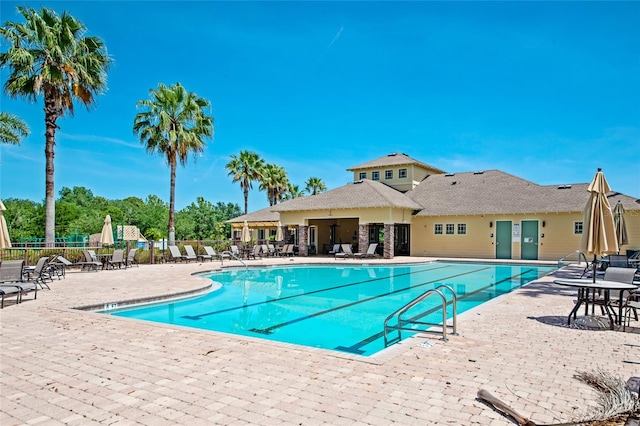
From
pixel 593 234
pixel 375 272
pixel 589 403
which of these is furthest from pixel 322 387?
pixel 375 272

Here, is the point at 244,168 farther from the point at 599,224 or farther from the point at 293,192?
the point at 599,224

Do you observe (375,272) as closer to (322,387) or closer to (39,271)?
(39,271)

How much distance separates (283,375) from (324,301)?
7.71 m

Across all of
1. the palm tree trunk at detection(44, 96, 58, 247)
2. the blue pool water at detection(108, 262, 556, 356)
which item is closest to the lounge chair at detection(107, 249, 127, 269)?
the palm tree trunk at detection(44, 96, 58, 247)

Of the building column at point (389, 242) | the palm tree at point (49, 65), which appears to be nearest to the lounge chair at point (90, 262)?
the palm tree at point (49, 65)

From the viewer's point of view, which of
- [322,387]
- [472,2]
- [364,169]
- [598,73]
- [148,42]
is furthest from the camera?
[364,169]

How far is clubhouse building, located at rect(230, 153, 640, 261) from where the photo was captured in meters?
24.4

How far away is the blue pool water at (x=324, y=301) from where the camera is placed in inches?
344

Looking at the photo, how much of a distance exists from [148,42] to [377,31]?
14.2 metres

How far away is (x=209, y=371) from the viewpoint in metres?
4.83

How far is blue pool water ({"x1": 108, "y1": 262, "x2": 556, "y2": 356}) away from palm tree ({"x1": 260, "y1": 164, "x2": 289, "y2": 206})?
2301cm

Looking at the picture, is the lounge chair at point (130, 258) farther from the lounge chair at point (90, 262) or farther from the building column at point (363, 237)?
the building column at point (363, 237)

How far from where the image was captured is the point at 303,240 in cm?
2992

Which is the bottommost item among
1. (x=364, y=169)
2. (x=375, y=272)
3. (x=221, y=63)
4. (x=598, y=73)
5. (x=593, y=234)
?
(x=375, y=272)
